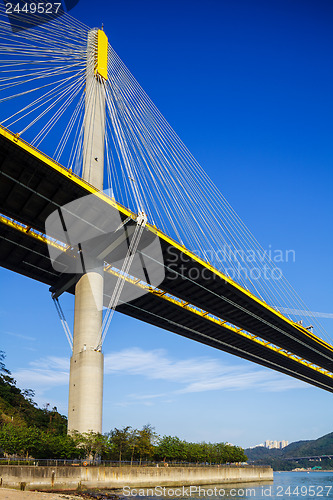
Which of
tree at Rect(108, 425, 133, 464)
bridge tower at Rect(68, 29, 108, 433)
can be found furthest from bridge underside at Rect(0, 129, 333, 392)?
tree at Rect(108, 425, 133, 464)

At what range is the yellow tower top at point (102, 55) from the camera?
135ft

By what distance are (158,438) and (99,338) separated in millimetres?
18905

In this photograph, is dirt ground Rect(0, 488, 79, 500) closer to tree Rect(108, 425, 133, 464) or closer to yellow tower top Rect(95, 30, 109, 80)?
tree Rect(108, 425, 133, 464)

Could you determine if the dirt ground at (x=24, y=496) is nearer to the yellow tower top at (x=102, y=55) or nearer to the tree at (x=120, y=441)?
the tree at (x=120, y=441)

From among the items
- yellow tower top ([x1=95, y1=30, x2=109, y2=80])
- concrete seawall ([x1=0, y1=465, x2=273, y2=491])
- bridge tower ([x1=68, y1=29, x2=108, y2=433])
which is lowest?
concrete seawall ([x1=0, y1=465, x2=273, y2=491])

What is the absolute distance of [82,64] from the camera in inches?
1633

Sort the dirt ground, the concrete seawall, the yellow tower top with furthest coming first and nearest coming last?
1. the yellow tower top
2. the concrete seawall
3. the dirt ground

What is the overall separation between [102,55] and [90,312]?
78.8 ft

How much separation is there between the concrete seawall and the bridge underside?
1581 cm

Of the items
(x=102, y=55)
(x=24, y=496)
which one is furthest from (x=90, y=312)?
(x=102, y=55)

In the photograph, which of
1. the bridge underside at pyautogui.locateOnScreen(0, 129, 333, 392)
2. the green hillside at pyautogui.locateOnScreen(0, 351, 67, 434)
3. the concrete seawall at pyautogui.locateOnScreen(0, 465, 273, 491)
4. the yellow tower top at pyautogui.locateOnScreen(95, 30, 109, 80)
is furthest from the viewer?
the green hillside at pyautogui.locateOnScreen(0, 351, 67, 434)

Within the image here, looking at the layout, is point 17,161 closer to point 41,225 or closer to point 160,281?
point 41,225

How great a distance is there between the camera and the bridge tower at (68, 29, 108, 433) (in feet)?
117

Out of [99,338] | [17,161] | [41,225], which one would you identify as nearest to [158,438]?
[99,338]
